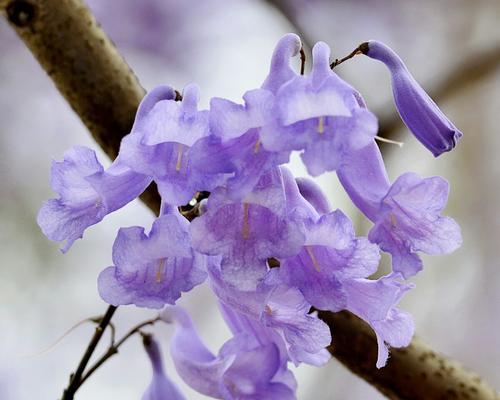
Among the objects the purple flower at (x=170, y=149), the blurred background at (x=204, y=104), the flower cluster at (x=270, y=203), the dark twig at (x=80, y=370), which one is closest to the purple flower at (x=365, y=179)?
the flower cluster at (x=270, y=203)

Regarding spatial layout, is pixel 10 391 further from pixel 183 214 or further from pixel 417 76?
pixel 183 214

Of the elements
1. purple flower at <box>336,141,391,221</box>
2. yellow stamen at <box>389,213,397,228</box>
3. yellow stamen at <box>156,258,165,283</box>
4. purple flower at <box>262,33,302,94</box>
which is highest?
purple flower at <box>262,33,302,94</box>

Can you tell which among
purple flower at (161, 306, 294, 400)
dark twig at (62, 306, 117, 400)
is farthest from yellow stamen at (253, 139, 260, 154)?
dark twig at (62, 306, 117, 400)

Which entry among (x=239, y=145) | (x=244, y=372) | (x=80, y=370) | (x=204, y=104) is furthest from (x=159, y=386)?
(x=204, y=104)

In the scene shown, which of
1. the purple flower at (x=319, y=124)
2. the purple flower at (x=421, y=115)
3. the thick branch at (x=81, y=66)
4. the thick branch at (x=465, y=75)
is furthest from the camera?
the thick branch at (x=465, y=75)

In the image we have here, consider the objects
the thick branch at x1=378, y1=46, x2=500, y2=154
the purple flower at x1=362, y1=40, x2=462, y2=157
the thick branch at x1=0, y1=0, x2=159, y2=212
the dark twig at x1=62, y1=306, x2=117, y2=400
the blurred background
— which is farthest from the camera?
the blurred background

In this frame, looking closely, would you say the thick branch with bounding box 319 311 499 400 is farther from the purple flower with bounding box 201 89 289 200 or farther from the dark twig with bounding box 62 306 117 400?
the purple flower with bounding box 201 89 289 200

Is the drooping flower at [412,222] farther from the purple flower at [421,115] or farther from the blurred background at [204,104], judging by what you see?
the blurred background at [204,104]
